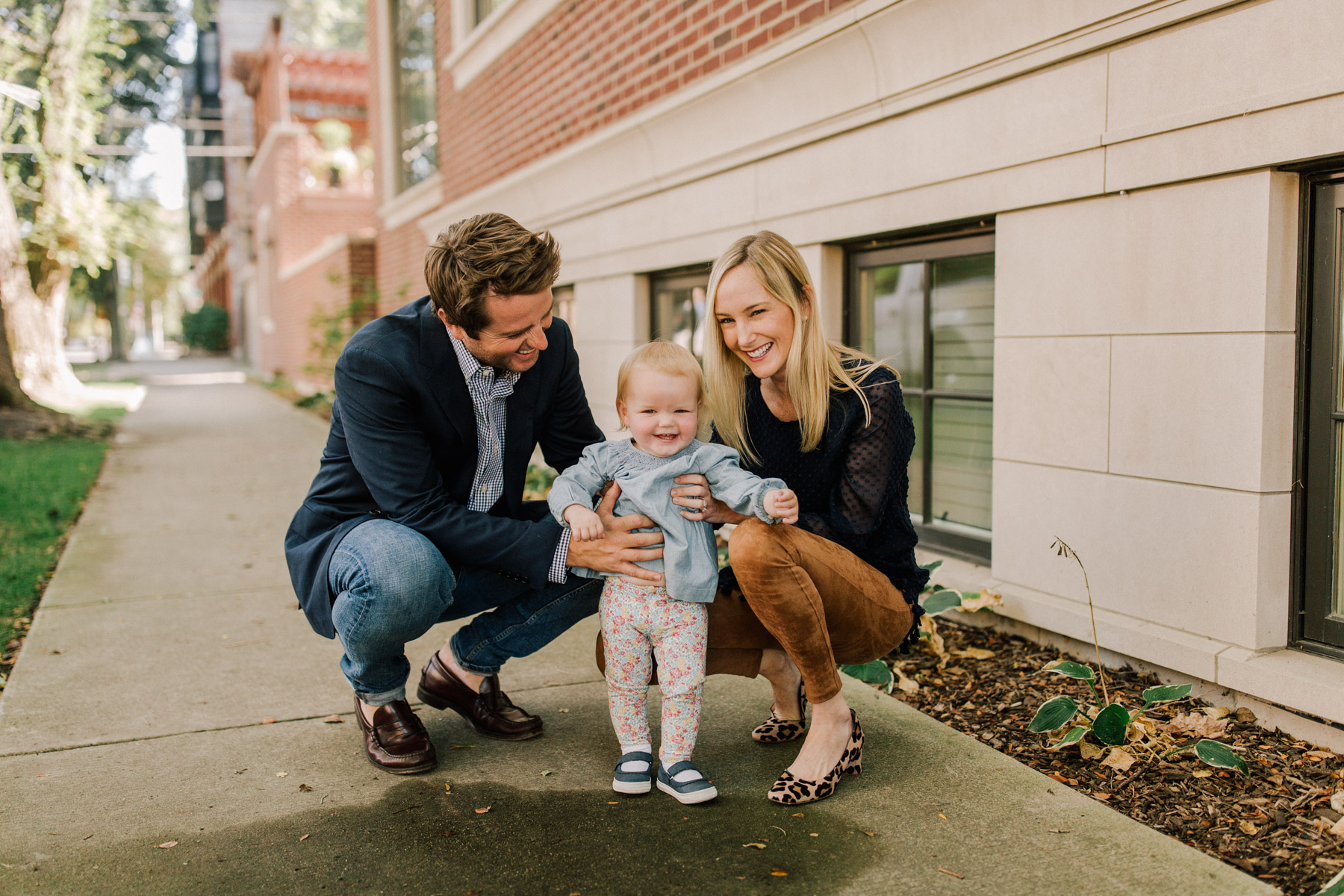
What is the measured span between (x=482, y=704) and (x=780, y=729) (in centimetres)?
87

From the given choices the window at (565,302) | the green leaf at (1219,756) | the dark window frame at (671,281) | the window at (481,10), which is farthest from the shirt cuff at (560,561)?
the window at (481,10)

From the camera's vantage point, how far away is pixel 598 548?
8.37ft

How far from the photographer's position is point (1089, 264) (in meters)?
3.11

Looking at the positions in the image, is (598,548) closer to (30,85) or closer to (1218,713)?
(1218,713)

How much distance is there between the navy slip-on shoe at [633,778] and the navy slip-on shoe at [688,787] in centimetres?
5

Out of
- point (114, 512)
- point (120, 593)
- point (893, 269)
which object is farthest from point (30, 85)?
point (893, 269)

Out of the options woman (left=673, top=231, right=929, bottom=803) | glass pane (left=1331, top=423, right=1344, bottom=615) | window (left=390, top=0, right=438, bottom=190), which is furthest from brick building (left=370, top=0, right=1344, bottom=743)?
window (left=390, top=0, right=438, bottom=190)

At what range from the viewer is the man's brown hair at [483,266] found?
98.2 inches

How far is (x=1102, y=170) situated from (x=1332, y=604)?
1.36m

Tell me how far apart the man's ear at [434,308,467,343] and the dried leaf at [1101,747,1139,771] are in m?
2.00

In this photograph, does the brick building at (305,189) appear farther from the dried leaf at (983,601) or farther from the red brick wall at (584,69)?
the dried leaf at (983,601)

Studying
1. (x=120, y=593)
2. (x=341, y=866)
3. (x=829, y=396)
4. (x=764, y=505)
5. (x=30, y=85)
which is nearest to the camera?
(x=341, y=866)

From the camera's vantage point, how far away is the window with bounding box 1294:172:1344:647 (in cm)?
260

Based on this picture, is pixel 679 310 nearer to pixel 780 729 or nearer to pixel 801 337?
pixel 801 337
